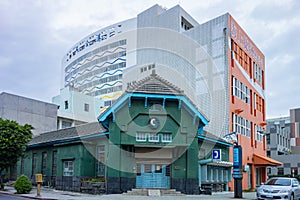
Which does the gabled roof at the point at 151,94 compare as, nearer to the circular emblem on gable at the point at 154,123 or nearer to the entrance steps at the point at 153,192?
the circular emblem on gable at the point at 154,123

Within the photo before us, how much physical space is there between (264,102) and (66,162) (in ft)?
84.5

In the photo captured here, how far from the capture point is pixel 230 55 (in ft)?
110

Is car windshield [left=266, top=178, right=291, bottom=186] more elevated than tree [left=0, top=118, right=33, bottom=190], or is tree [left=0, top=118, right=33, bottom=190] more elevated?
tree [left=0, top=118, right=33, bottom=190]

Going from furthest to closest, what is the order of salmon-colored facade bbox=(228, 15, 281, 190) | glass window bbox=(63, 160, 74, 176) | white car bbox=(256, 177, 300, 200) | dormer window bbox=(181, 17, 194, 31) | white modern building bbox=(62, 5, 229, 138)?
dormer window bbox=(181, 17, 194, 31) < salmon-colored facade bbox=(228, 15, 281, 190) < white modern building bbox=(62, 5, 229, 138) < glass window bbox=(63, 160, 74, 176) < white car bbox=(256, 177, 300, 200)

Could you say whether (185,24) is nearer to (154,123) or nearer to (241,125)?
(241,125)

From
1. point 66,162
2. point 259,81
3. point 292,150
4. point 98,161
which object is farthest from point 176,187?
point 292,150

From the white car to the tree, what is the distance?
49.2ft

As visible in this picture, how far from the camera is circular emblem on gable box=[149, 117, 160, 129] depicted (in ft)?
71.3

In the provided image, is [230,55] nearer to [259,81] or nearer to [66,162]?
[259,81]

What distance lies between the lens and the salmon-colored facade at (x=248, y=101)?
3375cm

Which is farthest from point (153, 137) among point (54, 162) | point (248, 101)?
point (248, 101)

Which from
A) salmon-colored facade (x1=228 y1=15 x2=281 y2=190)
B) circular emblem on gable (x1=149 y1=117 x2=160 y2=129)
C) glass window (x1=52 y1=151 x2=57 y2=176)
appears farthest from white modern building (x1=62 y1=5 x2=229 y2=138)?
circular emblem on gable (x1=149 y1=117 x2=160 y2=129)

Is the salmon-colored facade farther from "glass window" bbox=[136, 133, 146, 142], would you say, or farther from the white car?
"glass window" bbox=[136, 133, 146, 142]

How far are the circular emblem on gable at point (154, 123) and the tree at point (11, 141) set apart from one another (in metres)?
8.66
